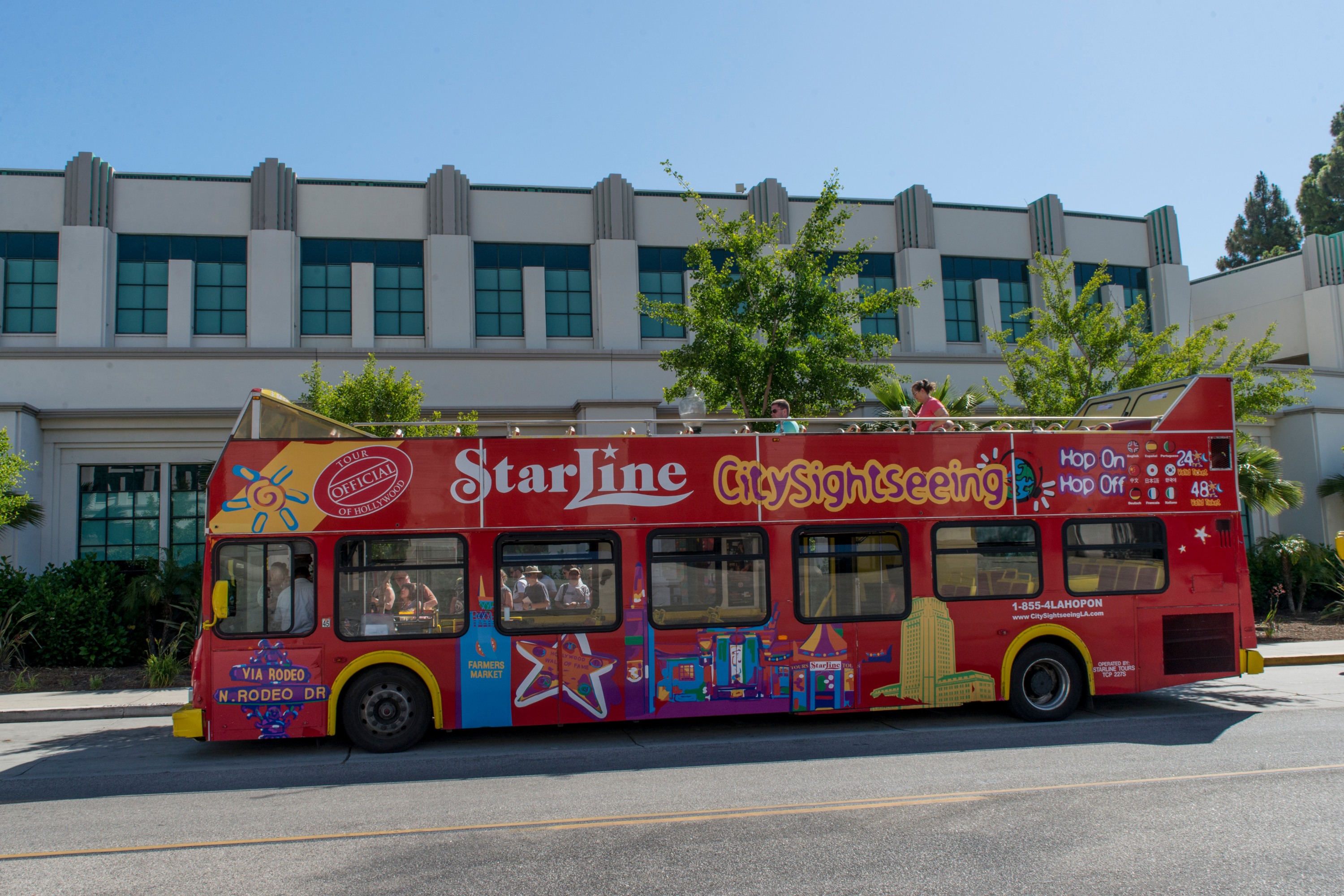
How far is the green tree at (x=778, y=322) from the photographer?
1419cm

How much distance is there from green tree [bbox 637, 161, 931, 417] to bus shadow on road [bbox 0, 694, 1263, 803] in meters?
5.82

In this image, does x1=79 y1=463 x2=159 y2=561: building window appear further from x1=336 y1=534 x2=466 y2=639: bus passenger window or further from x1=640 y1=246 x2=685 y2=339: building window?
x1=336 y1=534 x2=466 y2=639: bus passenger window

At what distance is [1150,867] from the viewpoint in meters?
5.08

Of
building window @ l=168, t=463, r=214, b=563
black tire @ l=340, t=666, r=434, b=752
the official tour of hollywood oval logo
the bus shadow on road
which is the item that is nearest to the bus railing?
the official tour of hollywood oval logo

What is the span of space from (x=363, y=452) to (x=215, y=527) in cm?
154

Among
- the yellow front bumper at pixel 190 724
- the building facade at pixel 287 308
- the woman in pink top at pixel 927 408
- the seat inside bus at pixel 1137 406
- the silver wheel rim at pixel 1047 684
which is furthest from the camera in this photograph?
the building facade at pixel 287 308

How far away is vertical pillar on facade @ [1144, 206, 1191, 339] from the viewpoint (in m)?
25.5

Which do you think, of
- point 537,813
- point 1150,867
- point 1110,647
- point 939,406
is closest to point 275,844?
point 537,813

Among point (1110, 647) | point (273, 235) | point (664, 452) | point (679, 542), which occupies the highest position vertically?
point (273, 235)

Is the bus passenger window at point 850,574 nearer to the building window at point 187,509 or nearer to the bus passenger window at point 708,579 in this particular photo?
the bus passenger window at point 708,579

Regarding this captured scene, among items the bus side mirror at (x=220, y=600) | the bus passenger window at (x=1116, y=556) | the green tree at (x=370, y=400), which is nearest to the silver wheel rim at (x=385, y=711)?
the bus side mirror at (x=220, y=600)

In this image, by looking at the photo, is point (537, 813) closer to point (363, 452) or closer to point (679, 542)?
point (679, 542)

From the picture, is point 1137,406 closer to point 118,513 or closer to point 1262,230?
point 118,513

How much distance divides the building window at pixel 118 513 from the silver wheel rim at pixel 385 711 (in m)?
14.1
